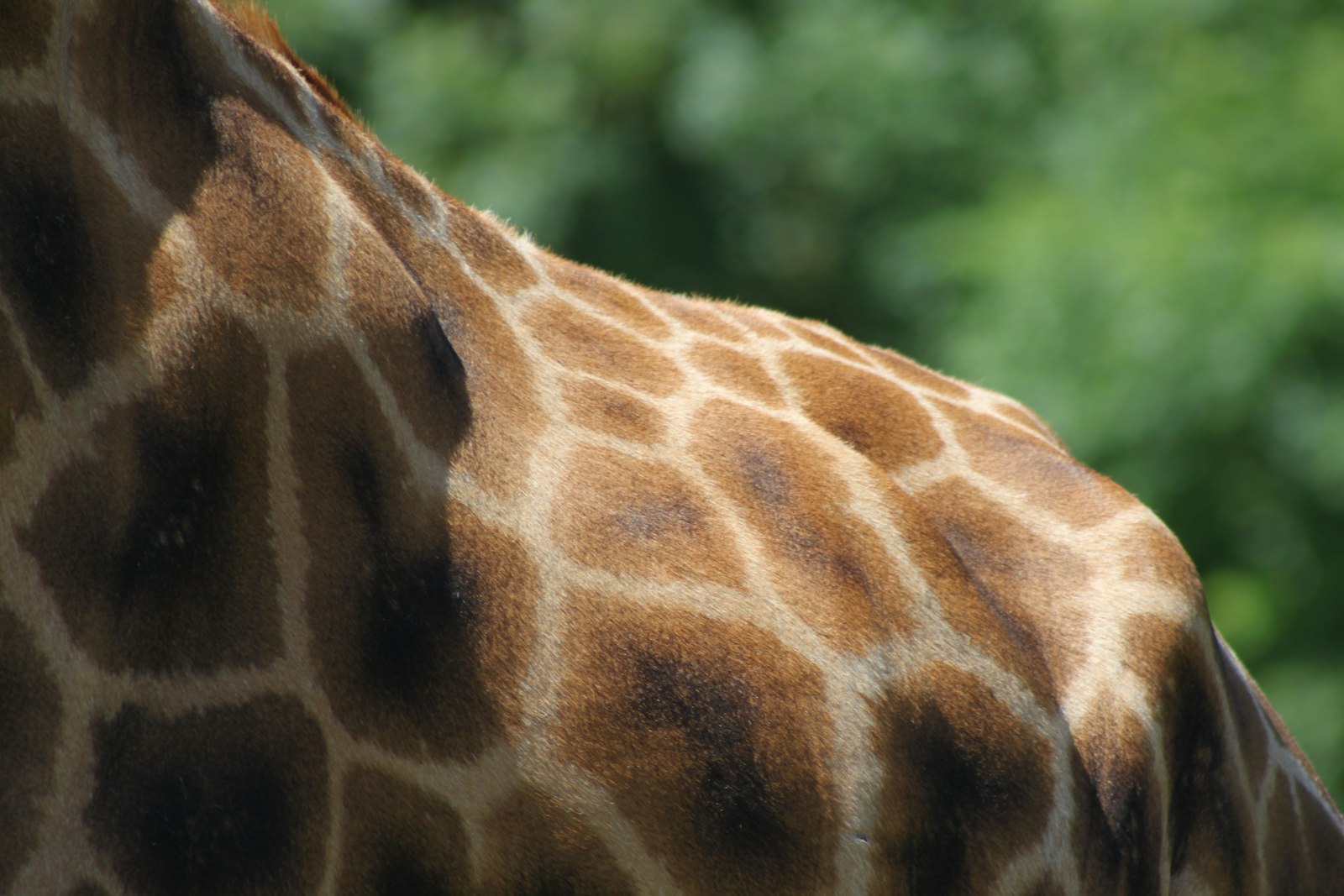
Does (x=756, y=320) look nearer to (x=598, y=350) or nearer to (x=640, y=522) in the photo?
(x=598, y=350)

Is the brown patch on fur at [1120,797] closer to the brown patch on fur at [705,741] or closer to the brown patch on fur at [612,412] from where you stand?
the brown patch on fur at [705,741]

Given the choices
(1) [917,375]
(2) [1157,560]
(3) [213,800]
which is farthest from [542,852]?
(1) [917,375]

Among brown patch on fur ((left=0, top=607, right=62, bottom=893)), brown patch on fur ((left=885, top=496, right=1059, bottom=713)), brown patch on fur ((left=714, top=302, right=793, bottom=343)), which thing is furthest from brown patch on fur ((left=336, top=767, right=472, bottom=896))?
brown patch on fur ((left=714, top=302, right=793, bottom=343))

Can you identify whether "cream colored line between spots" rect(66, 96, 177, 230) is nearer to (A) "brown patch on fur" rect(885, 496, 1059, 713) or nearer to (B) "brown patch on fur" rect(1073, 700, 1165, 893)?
(A) "brown patch on fur" rect(885, 496, 1059, 713)

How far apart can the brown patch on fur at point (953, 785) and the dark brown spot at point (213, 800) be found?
2.23ft

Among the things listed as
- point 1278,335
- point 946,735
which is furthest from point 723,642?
point 1278,335

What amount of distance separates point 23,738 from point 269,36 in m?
0.95

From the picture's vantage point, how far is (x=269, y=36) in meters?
1.86

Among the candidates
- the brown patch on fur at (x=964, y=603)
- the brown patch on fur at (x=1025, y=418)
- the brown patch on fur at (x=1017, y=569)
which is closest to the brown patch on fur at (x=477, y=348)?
the brown patch on fur at (x=964, y=603)

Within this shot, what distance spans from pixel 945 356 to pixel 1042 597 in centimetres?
559

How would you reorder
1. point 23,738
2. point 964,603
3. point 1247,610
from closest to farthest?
point 23,738, point 964,603, point 1247,610

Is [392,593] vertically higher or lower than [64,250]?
lower

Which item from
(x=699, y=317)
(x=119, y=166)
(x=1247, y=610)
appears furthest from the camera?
(x=1247, y=610)

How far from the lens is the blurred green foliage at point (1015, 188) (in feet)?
21.0
